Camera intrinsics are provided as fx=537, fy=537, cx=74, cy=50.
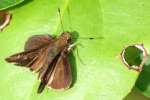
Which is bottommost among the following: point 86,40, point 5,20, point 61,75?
point 61,75

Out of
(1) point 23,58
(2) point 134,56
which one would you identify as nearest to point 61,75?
(1) point 23,58

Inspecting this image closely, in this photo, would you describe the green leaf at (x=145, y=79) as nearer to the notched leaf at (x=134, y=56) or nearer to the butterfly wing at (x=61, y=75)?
the notched leaf at (x=134, y=56)

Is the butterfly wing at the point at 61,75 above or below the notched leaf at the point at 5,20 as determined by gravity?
below

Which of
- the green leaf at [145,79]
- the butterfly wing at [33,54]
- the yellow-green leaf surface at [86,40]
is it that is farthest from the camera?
the green leaf at [145,79]

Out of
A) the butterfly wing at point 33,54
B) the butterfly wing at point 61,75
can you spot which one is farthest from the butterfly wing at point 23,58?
the butterfly wing at point 61,75

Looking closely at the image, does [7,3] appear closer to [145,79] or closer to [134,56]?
[134,56]

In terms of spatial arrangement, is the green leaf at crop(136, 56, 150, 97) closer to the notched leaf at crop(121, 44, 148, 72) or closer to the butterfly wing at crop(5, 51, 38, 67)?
the notched leaf at crop(121, 44, 148, 72)

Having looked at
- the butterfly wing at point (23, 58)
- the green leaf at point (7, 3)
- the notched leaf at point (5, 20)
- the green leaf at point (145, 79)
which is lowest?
the green leaf at point (145, 79)
